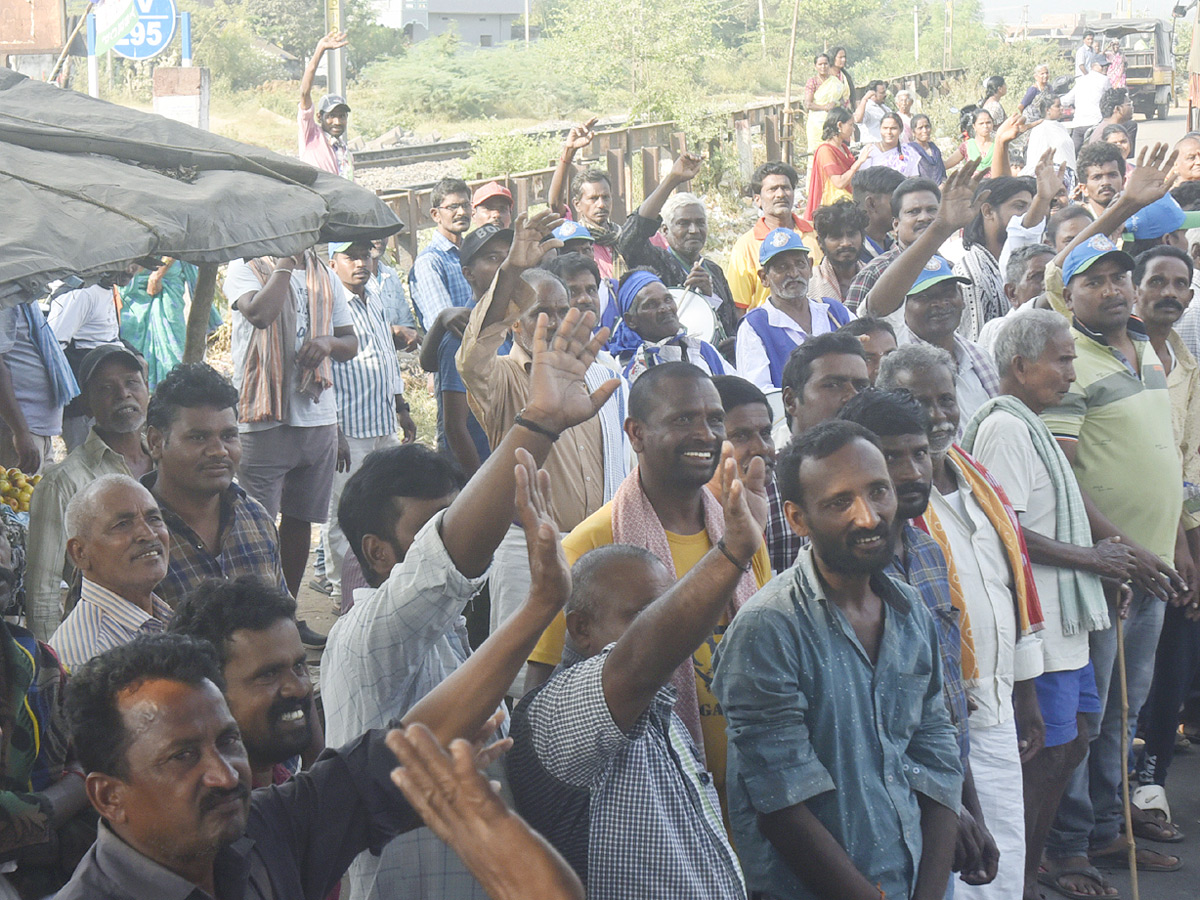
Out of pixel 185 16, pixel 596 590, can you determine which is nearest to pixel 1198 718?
pixel 596 590

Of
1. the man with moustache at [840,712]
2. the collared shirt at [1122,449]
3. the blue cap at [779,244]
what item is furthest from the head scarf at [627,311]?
the man with moustache at [840,712]

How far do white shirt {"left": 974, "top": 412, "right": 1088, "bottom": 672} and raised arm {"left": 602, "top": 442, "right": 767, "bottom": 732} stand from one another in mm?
2067

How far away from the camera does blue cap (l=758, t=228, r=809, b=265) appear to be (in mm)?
6012

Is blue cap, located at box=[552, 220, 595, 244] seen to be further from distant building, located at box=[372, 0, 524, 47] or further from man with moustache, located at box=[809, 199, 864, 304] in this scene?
distant building, located at box=[372, 0, 524, 47]

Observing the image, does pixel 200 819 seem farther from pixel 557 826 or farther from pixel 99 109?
pixel 99 109

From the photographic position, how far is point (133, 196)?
3.19 metres

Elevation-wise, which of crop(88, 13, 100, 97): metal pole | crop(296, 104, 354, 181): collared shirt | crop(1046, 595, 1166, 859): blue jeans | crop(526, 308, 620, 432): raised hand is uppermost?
crop(88, 13, 100, 97): metal pole

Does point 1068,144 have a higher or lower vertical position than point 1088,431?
higher

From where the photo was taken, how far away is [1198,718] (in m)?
6.05

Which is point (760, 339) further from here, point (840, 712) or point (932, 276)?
point (840, 712)

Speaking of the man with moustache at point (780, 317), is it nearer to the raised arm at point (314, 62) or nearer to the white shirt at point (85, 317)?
the white shirt at point (85, 317)

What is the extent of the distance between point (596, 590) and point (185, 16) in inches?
530

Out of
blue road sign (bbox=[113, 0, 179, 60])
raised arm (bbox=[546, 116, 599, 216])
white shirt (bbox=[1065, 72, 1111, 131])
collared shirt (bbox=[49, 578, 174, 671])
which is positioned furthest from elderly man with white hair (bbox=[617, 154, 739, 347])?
white shirt (bbox=[1065, 72, 1111, 131])

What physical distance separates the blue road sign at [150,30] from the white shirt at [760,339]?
10443mm
